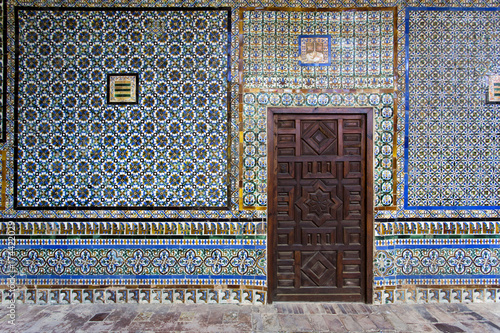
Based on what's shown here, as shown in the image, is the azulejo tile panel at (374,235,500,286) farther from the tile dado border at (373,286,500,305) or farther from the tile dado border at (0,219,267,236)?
the tile dado border at (0,219,267,236)

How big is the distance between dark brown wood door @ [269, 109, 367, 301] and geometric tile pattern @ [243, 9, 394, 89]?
38 centimetres

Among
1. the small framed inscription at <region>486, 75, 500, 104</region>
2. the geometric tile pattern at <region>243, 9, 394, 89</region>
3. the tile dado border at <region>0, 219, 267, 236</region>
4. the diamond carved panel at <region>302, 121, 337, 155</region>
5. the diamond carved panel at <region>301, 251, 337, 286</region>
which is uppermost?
the geometric tile pattern at <region>243, 9, 394, 89</region>

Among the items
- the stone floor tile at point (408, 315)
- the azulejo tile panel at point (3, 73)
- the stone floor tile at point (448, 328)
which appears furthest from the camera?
the azulejo tile panel at point (3, 73)

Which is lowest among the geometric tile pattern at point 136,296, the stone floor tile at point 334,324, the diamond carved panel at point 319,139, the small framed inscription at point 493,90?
the stone floor tile at point 334,324

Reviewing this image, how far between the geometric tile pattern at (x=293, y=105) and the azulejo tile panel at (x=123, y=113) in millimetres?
236

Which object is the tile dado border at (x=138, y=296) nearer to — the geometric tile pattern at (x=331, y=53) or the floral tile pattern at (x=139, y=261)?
the floral tile pattern at (x=139, y=261)

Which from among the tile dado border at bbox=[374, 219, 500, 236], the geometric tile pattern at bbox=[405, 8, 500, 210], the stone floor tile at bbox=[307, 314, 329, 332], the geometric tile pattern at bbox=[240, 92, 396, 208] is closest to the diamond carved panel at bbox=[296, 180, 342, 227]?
the geometric tile pattern at bbox=[240, 92, 396, 208]

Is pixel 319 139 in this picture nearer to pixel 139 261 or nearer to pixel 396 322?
pixel 396 322

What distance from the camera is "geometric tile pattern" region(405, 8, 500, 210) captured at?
3156 mm

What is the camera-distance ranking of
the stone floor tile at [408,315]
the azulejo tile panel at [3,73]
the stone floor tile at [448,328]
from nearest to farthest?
the stone floor tile at [448,328]
the stone floor tile at [408,315]
the azulejo tile panel at [3,73]

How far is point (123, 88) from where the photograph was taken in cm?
316

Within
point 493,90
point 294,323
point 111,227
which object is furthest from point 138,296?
point 493,90

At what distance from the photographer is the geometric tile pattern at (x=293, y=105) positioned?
10.3 ft

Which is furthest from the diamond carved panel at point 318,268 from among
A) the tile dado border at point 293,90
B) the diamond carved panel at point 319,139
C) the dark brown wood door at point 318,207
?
the diamond carved panel at point 319,139
